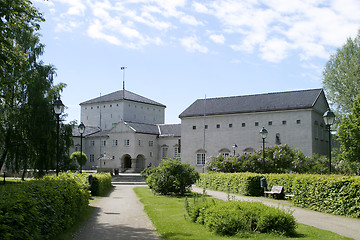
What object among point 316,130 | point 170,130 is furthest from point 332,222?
point 170,130

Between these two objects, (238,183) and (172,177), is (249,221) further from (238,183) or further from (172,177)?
(238,183)

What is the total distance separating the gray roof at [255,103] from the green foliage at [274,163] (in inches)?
489

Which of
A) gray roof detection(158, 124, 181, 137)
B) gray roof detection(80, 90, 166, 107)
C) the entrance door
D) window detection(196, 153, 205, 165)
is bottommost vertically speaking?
the entrance door

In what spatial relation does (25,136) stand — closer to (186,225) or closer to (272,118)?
(186,225)

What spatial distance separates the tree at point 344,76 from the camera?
148 feet

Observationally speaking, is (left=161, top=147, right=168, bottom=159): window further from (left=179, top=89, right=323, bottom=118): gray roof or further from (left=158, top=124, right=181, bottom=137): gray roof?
(left=179, top=89, right=323, bottom=118): gray roof

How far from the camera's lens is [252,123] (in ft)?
154

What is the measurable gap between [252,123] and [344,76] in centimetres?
1297

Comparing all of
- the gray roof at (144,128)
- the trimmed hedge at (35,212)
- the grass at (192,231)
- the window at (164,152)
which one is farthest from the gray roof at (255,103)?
the trimmed hedge at (35,212)

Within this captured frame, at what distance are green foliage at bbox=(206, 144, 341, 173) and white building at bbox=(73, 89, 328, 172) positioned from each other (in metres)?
10.4

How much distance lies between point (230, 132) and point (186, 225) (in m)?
37.9

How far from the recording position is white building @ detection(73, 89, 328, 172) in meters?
44.2

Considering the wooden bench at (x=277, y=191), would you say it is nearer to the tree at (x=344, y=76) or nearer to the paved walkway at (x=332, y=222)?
the paved walkway at (x=332, y=222)

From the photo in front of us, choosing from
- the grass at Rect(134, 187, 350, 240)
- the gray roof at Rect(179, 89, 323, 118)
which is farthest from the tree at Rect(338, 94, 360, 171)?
the grass at Rect(134, 187, 350, 240)
